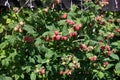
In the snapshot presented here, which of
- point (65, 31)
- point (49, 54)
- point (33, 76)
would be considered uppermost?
point (65, 31)

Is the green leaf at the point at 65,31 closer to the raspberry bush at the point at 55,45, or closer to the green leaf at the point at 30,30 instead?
the raspberry bush at the point at 55,45

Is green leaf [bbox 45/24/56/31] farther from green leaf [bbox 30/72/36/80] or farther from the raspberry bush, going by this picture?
green leaf [bbox 30/72/36/80]

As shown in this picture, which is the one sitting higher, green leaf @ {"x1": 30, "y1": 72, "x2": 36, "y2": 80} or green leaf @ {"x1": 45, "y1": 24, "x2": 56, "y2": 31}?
green leaf @ {"x1": 45, "y1": 24, "x2": 56, "y2": 31}

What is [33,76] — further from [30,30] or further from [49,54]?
[30,30]

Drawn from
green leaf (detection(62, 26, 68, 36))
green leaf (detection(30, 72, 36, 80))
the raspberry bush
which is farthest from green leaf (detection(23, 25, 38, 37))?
green leaf (detection(30, 72, 36, 80))

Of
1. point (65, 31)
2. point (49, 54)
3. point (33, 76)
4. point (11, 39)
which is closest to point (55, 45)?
point (49, 54)

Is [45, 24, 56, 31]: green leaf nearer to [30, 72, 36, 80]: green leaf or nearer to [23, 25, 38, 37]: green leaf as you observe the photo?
[23, 25, 38, 37]: green leaf

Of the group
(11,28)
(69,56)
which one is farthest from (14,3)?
(69,56)

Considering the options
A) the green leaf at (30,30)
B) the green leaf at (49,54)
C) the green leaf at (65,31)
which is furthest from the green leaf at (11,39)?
the green leaf at (65,31)

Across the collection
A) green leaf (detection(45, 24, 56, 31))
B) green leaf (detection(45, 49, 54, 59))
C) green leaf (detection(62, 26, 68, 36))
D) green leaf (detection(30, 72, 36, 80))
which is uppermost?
green leaf (detection(45, 24, 56, 31))

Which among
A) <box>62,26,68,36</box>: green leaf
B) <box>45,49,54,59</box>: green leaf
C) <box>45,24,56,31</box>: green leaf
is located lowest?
<box>45,49,54,59</box>: green leaf

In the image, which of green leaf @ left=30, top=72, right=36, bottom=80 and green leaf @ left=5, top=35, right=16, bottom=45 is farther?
green leaf @ left=30, top=72, right=36, bottom=80

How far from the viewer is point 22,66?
4.19 m

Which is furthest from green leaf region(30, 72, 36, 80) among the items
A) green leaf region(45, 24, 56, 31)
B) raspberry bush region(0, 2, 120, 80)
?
green leaf region(45, 24, 56, 31)
